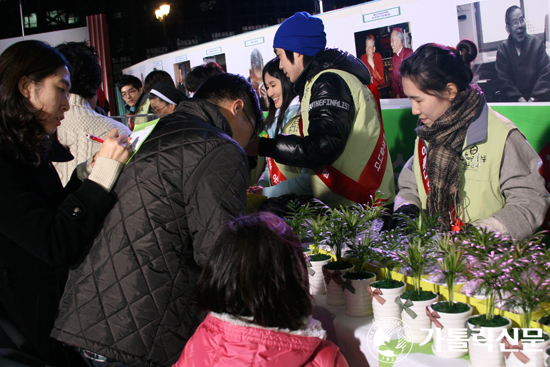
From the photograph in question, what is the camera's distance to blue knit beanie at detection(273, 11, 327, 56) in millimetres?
2537

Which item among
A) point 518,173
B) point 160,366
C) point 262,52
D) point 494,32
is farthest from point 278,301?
point 262,52

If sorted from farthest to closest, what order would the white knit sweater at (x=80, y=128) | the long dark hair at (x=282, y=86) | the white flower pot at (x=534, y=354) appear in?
the long dark hair at (x=282, y=86)
the white knit sweater at (x=80, y=128)
the white flower pot at (x=534, y=354)

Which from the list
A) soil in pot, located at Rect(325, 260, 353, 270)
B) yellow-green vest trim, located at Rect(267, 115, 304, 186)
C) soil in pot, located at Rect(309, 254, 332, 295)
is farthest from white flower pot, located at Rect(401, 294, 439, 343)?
yellow-green vest trim, located at Rect(267, 115, 304, 186)

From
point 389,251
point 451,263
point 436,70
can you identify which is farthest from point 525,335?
point 436,70

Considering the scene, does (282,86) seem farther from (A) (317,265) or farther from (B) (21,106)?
(B) (21,106)

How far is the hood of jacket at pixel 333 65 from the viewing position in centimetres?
245

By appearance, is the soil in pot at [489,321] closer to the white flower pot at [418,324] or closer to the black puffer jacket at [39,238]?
the white flower pot at [418,324]

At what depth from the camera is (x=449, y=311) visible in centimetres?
131

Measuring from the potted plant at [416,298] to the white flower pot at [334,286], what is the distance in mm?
A: 228

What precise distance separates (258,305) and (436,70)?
156 centimetres

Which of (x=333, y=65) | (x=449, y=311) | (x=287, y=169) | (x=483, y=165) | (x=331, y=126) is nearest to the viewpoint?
(x=449, y=311)

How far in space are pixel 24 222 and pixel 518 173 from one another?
1916 mm

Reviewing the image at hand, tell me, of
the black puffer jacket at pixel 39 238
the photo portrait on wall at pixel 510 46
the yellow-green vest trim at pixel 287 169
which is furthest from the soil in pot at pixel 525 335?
the photo portrait on wall at pixel 510 46

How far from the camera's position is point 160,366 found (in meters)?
1.38
